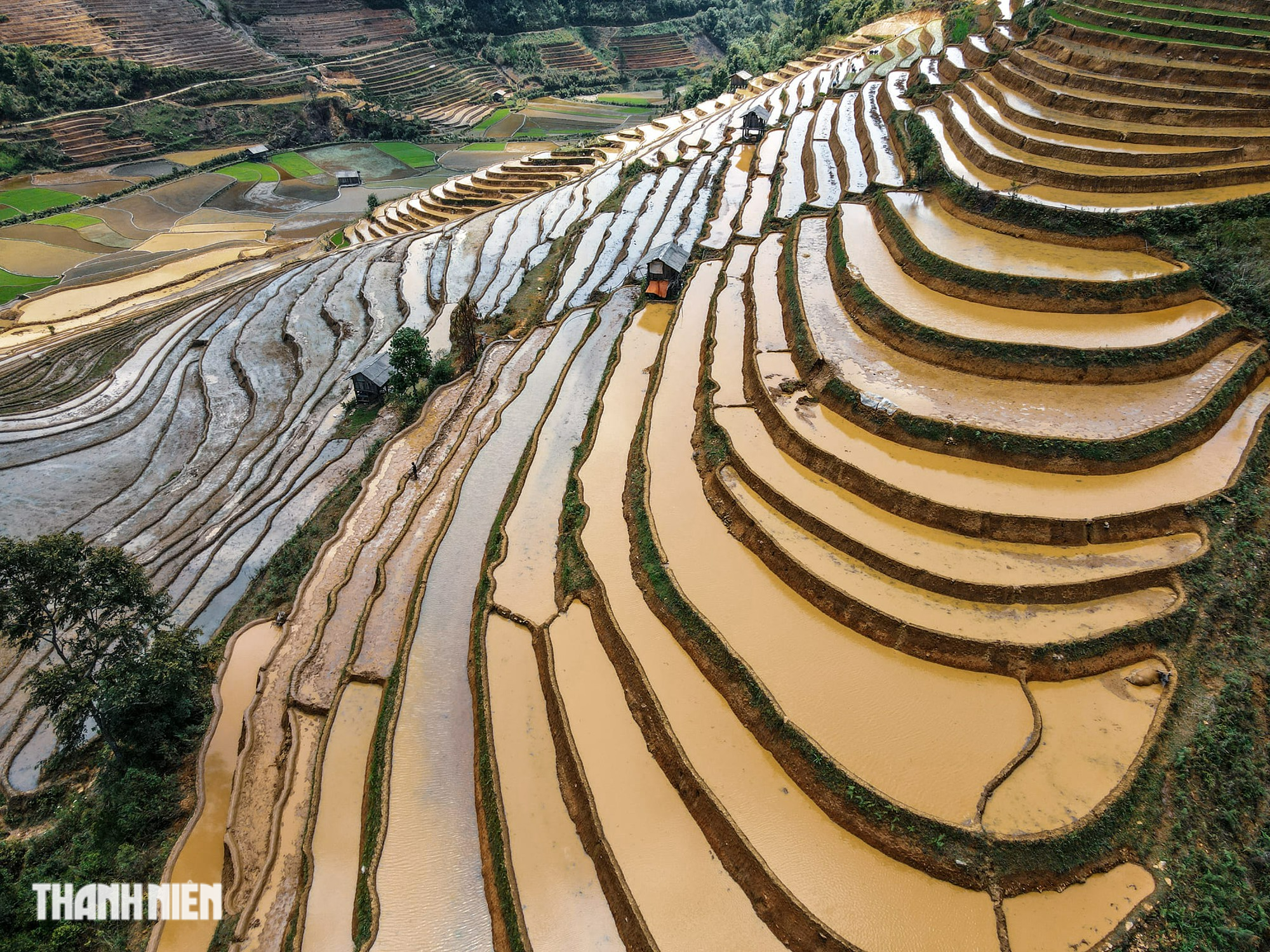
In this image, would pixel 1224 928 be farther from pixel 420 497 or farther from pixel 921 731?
pixel 420 497

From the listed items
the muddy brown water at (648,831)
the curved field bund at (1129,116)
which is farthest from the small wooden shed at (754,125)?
the muddy brown water at (648,831)

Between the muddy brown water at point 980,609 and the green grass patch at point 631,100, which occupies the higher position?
the green grass patch at point 631,100

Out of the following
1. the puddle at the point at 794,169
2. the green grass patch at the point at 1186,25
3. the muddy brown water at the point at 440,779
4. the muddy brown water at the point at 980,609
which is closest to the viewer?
the muddy brown water at the point at 440,779

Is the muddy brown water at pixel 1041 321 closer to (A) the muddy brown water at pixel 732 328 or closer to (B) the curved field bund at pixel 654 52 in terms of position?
(A) the muddy brown water at pixel 732 328

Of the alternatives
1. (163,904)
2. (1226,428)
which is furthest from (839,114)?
(163,904)

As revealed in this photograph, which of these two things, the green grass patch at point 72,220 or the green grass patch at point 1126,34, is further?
the green grass patch at point 72,220

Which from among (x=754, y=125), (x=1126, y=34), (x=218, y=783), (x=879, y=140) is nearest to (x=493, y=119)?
(x=754, y=125)
